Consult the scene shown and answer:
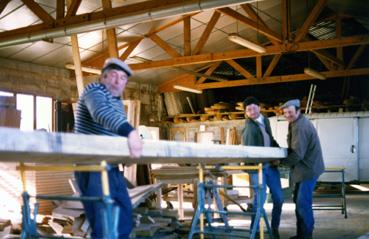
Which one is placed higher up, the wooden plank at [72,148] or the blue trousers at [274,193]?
the wooden plank at [72,148]

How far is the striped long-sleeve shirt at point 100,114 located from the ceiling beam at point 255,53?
8.31 m

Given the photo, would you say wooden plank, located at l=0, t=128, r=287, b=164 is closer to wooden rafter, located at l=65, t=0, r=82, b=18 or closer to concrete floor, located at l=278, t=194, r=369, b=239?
concrete floor, located at l=278, t=194, r=369, b=239

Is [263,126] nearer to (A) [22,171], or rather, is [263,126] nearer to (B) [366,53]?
(A) [22,171]

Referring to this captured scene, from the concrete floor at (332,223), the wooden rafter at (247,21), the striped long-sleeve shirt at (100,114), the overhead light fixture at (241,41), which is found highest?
the wooden rafter at (247,21)

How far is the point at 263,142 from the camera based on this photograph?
5.88m

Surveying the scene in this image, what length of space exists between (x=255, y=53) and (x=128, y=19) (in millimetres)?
5039

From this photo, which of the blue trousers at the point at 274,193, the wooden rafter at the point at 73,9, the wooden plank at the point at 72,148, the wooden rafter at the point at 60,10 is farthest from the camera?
the wooden rafter at the point at 60,10

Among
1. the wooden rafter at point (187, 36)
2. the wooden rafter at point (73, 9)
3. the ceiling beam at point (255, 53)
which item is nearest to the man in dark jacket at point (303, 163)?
the wooden rafter at point (73, 9)

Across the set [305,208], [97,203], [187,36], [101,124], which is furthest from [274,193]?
[187,36]

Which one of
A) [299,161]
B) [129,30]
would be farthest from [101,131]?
[129,30]

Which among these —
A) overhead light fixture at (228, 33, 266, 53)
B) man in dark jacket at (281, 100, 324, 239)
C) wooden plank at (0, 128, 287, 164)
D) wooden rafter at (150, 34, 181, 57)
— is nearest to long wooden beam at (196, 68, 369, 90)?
wooden rafter at (150, 34, 181, 57)

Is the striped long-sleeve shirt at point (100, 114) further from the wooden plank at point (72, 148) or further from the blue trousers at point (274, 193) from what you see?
the blue trousers at point (274, 193)

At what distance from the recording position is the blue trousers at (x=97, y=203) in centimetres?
303

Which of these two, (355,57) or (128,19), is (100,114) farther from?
(355,57)
